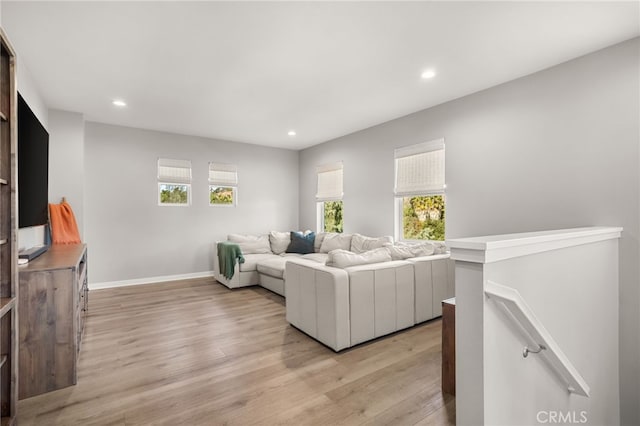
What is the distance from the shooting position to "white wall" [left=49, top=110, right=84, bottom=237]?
4312 mm

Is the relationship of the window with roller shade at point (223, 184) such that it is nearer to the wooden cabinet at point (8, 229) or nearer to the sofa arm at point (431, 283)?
the sofa arm at point (431, 283)

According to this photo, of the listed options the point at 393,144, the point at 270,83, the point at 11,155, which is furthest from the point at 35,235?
the point at 393,144

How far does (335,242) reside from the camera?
5.46 metres

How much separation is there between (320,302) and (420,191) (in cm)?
239

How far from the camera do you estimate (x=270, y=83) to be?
3.51m

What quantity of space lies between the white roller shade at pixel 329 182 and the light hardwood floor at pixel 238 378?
3.01 metres

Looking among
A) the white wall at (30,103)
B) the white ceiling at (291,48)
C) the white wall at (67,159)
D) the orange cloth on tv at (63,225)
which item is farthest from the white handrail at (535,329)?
the white wall at (67,159)

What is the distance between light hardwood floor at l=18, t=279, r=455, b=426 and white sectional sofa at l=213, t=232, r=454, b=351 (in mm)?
133

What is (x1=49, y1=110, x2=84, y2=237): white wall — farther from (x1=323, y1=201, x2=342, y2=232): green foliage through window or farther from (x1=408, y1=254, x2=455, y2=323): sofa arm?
(x1=408, y1=254, x2=455, y2=323): sofa arm

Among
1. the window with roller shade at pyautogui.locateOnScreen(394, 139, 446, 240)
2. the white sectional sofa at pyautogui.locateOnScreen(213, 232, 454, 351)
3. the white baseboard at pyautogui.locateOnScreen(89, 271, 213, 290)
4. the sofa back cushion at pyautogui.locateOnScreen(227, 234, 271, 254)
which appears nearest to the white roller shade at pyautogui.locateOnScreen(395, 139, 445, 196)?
the window with roller shade at pyautogui.locateOnScreen(394, 139, 446, 240)

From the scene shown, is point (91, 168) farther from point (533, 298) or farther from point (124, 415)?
point (533, 298)

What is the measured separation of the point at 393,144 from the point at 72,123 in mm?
4644

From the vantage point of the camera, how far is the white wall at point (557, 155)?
2.64 metres

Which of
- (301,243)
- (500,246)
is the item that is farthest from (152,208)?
(500,246)
